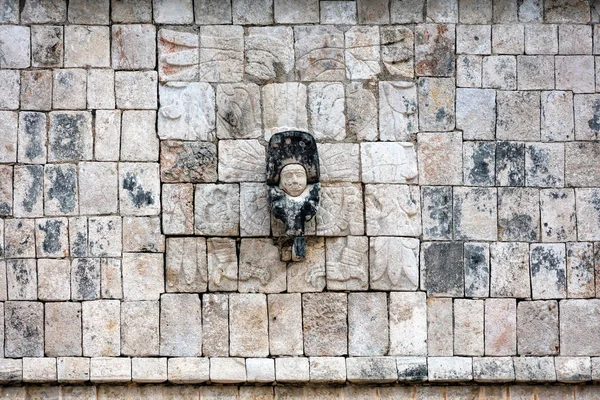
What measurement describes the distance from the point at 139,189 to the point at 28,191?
1012 millimetres

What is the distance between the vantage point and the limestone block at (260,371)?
28.6 feet

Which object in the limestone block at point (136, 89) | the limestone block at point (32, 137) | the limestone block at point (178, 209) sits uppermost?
the limestone block at point (136, 89)

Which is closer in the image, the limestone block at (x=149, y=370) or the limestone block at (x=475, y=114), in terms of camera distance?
the limestone block at (x=149, y=370)

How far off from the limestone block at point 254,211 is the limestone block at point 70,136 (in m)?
1.47

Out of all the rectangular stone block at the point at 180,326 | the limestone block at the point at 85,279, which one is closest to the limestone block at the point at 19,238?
the limestone block at the point at 85,279

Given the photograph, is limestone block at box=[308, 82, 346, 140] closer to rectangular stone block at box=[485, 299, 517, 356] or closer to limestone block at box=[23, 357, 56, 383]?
rectangular stone block at box=[485, 299, 517, 356]

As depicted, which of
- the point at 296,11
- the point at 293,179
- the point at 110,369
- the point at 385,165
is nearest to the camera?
the point at 293,179

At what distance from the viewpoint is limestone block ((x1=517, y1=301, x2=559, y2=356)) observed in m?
8.90

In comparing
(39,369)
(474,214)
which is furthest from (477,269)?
(39,369)

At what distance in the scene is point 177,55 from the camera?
8938 mm

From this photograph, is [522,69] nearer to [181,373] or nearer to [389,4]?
[389,4]

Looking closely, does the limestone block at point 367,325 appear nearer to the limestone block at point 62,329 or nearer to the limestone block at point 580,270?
the limestone block at point 580,270

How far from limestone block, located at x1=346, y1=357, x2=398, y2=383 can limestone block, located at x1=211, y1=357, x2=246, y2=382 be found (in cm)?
96

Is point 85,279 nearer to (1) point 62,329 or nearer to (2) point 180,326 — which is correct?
(1) point 62,329
